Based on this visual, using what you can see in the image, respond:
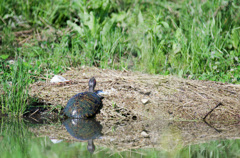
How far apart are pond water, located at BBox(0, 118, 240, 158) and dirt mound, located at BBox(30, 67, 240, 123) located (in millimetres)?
237

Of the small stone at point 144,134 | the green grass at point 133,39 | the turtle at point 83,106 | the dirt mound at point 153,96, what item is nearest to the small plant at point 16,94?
the dirt mound at point 153,96

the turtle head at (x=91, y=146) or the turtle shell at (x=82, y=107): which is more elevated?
the turtle head at (x=91, y=146)

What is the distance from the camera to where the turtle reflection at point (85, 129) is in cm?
348

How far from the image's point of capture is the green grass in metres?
5.70

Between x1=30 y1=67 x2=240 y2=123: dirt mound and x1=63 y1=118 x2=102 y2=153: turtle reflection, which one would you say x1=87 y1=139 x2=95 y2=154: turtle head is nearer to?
x1=63 y1=118 x2=102 y2=153: turtle reflection

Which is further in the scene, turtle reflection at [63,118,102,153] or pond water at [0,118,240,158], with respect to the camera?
turtle reflection at [63,118,102,153]

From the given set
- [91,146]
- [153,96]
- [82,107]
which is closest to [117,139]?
[91,146]

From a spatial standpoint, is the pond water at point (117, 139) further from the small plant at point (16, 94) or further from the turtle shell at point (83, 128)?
the small plant at point (16, 94)

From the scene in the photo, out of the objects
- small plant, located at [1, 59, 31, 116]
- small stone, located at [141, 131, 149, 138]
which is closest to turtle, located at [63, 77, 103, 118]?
small plant, located at [1, 59, 31, 116]

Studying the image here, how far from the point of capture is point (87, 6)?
6430mm

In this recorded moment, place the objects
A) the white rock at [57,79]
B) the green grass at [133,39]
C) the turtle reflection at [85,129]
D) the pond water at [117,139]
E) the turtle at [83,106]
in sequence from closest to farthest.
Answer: the pond water at [117,139]
the turtle reflection at [85,129]
the turtle at [83,106]
the white rock at [57,79]
the green grass at [133,39]

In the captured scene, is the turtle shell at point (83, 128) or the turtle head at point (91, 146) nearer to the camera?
the turtle head at point (91, 146)

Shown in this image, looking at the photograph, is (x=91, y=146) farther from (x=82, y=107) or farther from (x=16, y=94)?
(x=16, y=94)

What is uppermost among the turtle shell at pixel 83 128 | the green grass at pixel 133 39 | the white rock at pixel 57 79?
the green grass at pixel 133 39
